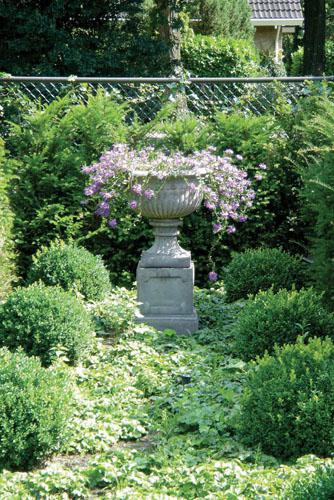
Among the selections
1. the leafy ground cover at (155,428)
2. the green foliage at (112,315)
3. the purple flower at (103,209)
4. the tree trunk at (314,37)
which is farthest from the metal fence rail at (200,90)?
the tree trunk at (314,37)

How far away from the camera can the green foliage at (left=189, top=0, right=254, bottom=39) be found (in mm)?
24281

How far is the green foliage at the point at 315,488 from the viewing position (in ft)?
11.7

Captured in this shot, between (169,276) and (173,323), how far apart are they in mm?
403

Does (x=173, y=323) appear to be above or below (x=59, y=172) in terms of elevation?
below

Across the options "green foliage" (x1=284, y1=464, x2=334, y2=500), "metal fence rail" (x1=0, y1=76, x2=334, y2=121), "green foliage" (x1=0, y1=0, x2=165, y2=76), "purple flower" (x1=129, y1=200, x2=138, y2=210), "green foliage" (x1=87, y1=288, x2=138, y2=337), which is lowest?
"green foliage" (x1=87, y1=288, x2=138, y2=337)

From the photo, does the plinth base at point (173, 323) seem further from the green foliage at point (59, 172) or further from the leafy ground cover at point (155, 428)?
the green foliage at point (59, 172)

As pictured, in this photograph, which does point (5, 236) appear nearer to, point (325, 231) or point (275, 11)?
point (325, 231)

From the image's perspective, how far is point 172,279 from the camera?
7582mm

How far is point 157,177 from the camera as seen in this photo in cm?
741

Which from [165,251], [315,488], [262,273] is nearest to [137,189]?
[165,251]

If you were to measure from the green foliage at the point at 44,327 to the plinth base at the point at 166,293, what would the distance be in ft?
3.79

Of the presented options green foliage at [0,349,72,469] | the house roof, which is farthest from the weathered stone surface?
the house roof

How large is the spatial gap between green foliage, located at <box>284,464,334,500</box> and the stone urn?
3646 millimetres

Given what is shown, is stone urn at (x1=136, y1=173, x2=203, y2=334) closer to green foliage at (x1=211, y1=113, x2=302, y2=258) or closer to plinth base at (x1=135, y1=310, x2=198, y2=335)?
plinth base at (x1=135, y1=310, x2=198, y2=335)
